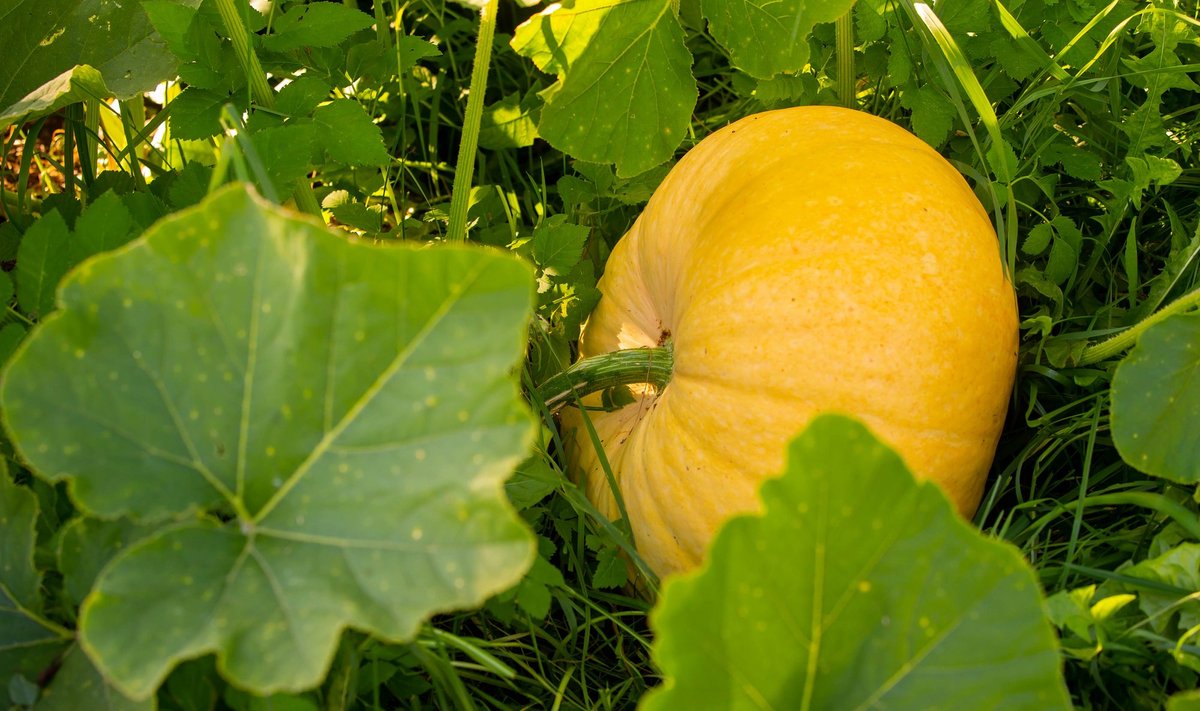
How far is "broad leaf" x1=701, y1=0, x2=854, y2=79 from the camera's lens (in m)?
1.74

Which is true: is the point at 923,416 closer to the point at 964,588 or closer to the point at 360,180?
the point at 964,588

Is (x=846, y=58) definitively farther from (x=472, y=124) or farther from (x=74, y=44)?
(x=74, y=44)

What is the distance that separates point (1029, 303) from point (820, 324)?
0.67 meters

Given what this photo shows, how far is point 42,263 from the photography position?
140 cm

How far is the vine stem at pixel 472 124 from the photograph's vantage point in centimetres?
178

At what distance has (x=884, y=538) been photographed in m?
1.03

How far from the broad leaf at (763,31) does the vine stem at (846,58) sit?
230 mm

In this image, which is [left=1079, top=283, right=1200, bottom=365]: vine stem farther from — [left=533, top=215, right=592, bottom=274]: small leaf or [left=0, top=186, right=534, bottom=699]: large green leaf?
[left=0, top=186, right=534, bottom=699]: large green leaf

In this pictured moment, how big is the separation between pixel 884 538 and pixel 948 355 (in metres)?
0.58

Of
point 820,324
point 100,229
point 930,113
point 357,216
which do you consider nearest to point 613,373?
point 820,324

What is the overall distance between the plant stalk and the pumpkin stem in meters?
0.62

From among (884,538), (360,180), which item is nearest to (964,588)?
(884,538)

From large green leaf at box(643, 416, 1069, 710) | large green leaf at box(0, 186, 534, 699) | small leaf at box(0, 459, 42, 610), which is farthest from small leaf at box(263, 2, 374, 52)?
large green leaf at box(643, 416, 1069, 710)

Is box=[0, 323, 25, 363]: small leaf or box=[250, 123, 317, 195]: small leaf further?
box=[250, 123, 317, 195]: small leaf
